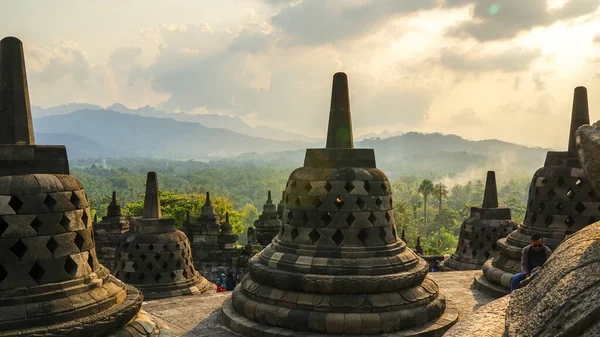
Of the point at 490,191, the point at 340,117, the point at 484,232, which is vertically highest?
the point at 340,117

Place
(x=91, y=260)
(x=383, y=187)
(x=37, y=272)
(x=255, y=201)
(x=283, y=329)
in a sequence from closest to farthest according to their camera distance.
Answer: (x=37, y=272), (x=91, y=260), (x=283, y=329), (x=383, y=187), (x=255, y=201)

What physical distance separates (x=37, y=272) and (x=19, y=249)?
31 cm

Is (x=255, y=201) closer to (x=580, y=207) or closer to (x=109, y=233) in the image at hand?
(x=109, y=233)

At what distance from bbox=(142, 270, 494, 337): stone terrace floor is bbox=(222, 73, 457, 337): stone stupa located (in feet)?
1.09

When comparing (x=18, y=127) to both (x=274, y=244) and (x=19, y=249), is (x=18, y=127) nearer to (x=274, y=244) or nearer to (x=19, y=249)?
(x=19, y=249)

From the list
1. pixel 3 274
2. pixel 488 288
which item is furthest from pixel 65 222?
pixel 488 288

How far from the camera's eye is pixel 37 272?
507 centimetres

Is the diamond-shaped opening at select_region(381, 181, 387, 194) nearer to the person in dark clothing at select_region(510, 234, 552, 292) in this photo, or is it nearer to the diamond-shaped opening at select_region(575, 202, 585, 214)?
the person in dark clothing at select_region(510, 234, 552, 292)

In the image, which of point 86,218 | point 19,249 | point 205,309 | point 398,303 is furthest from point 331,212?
point 19,249

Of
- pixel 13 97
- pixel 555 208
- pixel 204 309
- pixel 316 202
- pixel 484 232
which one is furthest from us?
pixel 484 232

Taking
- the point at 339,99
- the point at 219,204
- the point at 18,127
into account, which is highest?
the point at 339,99

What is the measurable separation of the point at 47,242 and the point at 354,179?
4.85 metres

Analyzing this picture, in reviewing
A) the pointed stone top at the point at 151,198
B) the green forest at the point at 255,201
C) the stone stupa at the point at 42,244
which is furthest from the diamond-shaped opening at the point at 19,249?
the green forest at the point at 255,201

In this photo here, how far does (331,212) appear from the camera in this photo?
318 inches
